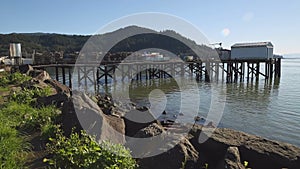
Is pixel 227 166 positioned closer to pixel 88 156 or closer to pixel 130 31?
pixel 88 156

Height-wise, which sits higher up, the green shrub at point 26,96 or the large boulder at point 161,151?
the green shrub at point 26,96

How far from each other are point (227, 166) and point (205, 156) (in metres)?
1.37

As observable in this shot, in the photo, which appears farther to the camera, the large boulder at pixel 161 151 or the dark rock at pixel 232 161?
the large boulder at pixel 161 151

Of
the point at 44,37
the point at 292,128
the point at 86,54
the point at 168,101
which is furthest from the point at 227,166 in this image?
the point at 44,37

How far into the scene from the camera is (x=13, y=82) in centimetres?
1438

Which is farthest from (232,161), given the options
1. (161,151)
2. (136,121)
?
(136,121)

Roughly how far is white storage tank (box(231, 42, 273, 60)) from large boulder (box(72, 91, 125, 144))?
1388 inches

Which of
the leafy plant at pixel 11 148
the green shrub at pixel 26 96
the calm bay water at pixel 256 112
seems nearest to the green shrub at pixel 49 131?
the leafy plant at pixel 11 148

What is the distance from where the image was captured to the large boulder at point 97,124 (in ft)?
17.7

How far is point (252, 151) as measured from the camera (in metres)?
5.73

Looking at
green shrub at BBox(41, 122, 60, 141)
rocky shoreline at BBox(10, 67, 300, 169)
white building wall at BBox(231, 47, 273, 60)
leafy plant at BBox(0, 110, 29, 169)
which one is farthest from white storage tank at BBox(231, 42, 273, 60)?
leafy plant at BBox(0, 110, 29, 169)

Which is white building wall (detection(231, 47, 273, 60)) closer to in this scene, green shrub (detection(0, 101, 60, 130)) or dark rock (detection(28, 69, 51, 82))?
dark rock (detection(28, 69, 51, 82))

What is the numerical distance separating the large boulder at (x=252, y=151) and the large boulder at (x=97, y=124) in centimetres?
178

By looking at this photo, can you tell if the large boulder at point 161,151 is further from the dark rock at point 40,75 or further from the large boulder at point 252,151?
the dark rock at point 40,75
